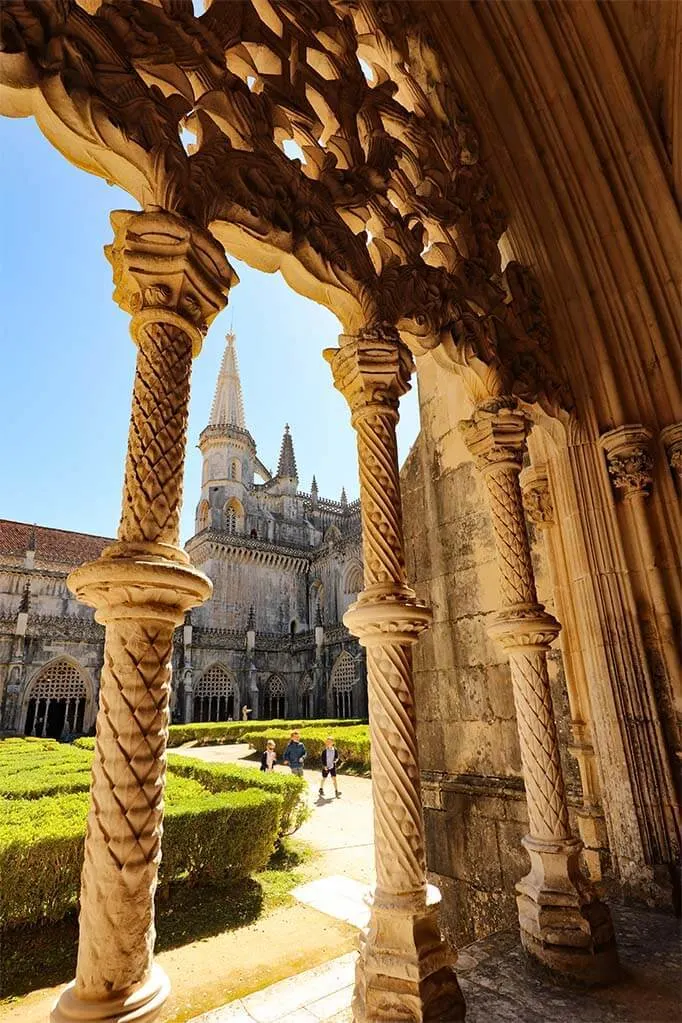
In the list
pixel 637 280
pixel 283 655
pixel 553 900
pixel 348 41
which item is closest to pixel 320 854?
pixel 553 900

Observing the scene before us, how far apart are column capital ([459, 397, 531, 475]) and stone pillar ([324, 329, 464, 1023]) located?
0.66 m

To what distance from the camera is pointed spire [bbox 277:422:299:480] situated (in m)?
39.0

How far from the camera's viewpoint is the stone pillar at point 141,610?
1.25 m

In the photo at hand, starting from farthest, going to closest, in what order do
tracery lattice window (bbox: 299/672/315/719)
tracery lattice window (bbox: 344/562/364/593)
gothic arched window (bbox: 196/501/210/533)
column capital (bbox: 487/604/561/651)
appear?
gothic arched window (bbox: 196/501/210/533), tracery lattice window (bbox: 344/562/364/593), tracery lattice window (bbox: 299/672/315/719), column capital (bbox: 487/604/561/651)

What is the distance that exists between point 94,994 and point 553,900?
6.12 ft

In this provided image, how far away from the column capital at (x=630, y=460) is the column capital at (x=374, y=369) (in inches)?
62.0

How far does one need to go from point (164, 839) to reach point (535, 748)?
3.99m

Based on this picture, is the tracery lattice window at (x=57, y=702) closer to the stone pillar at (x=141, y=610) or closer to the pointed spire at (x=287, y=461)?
the pointed spire at (x=287, y=461)

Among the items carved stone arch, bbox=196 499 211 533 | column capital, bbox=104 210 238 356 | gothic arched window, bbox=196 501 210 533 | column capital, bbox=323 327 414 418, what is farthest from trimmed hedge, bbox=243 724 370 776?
gothic arched window, bbox=196 501 210 533

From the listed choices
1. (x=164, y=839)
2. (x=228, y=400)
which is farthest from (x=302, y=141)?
(x=228, y=400)

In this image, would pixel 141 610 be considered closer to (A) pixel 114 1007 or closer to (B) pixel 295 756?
(A) pixel 114 1007

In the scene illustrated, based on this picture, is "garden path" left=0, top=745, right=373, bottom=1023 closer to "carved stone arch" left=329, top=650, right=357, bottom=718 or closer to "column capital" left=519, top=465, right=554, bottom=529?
"column capital" left=519, top=465, right=554, bottom=529

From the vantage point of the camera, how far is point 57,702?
23.1m

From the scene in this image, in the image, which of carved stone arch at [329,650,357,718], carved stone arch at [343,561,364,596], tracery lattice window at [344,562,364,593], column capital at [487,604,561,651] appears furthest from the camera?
tracery lattice window at [344,562,364,593]
